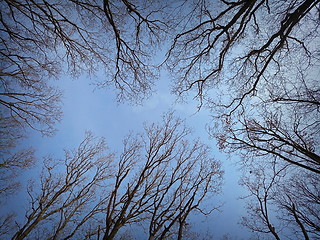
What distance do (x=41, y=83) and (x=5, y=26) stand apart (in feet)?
5.85

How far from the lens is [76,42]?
4523 mm

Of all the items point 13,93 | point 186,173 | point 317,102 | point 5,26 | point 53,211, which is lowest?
point 53,211

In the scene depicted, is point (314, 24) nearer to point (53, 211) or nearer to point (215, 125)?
point (215, 125)

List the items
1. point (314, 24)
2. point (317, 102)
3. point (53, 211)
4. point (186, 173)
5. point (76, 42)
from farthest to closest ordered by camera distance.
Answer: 1. point (53, 211)
2. point (186, 173)
3. point (76, 42)
4. point (317, 102)
5. point (314, 24)

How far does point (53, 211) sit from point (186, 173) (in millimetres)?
7666

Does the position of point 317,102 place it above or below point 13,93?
above

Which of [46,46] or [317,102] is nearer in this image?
[317,102]

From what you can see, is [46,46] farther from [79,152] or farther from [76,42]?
[79,152]

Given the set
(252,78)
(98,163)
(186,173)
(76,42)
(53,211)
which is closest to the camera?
(76,42)

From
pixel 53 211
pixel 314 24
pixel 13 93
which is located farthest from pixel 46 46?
pixel 53 211

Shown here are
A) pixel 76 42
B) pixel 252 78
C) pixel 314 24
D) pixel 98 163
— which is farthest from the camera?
pixel 98 163

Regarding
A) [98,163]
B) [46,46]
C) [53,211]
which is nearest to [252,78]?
[46,46]

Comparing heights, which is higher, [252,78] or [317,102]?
[252,78]

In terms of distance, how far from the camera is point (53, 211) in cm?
762
